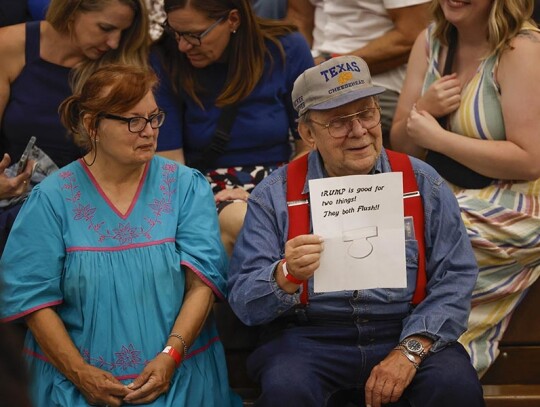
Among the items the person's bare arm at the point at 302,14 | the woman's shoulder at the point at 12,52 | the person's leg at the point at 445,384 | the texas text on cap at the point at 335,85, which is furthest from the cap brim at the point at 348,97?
the person's bare arm at the point at 302,14

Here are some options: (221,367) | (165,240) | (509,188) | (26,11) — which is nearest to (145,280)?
(165,240)

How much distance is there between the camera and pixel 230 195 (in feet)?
12.1

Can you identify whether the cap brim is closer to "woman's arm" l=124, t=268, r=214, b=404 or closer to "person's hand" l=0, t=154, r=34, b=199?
"woman's arm" l=124, t=268, r=214, b=404

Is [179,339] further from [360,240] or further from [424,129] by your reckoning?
[424,129]

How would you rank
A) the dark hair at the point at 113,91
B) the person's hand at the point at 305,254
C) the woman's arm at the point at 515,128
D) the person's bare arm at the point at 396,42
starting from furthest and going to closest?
1. the person's bare arm at the point at 396,42
2. the woman's arm at the point at 515,128
3. the dark hair at the point at 113,91
4. the person's hand at the point at 305,254

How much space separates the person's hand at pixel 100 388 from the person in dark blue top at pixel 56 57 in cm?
119

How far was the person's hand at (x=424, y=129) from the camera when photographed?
3.55 meters

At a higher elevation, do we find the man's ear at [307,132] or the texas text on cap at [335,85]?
the texas text on cap at [335,85]

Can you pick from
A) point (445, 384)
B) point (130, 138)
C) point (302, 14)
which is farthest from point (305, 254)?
point (302, 14)

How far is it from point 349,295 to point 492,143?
0.86 meters

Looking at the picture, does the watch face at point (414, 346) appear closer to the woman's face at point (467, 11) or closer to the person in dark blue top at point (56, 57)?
the woman's face at point (467, 11)

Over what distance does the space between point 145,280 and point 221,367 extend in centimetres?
40

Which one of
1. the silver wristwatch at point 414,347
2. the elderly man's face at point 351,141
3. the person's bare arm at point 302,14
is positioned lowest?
the silver wristwatch at point 414,347

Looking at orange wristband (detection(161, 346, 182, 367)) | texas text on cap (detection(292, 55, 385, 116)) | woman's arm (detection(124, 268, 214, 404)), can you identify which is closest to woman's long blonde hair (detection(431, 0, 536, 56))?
texas text on cap (detection(292, 55, 385, 116))
